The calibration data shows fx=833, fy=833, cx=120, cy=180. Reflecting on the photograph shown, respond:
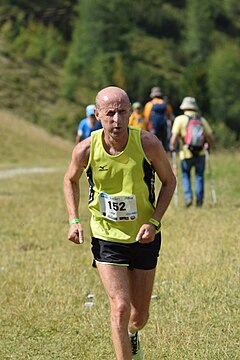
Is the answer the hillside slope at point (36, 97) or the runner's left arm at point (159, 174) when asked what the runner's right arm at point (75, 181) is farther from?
the hillside slope at point (36, 97)

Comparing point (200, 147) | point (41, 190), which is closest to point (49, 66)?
point (41, 190)

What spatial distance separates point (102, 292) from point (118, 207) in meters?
3.29

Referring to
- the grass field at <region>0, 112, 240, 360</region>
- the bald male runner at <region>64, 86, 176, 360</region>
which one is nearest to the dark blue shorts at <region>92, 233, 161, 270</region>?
the bald male runner at <region>64, 86, 176, 360</region>

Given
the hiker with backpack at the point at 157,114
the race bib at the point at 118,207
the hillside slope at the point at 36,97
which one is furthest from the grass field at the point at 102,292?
the hillside slope at the point at 36,97

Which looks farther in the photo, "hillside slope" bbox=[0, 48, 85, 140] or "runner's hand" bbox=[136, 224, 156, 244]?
"hillside slope" bbox=[0, 48, 85, 140]

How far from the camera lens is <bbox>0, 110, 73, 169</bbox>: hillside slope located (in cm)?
4294

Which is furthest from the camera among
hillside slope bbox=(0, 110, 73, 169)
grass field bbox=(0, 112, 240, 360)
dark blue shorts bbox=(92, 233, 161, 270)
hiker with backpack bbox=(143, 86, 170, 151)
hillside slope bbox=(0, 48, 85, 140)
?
hillside slope bbox=(0, 48, 85, 140)

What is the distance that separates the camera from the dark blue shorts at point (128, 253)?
230 inches

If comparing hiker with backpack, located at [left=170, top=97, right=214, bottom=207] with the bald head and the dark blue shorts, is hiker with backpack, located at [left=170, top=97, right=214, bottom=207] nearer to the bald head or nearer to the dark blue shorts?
the dark blue shorts

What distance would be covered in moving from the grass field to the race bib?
1313 mm

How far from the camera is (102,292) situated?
8906mm

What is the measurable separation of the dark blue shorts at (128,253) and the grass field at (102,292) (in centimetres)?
95

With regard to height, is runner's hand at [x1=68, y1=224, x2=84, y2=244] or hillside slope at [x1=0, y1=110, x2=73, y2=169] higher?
runner's hand at [x1=68, y1=224, x2=84, y2=244]

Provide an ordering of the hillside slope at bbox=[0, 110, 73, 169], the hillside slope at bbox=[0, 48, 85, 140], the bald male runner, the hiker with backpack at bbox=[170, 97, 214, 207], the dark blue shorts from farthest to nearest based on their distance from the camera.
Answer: the hillside slope at bbox=[0, 48, 85, 140], the hillside slope at bbox=[0, 110, 73, 169], the hiker with backpack at bbox=[170, 97, 214, 207], the dark blue shorts, the bald male runner
